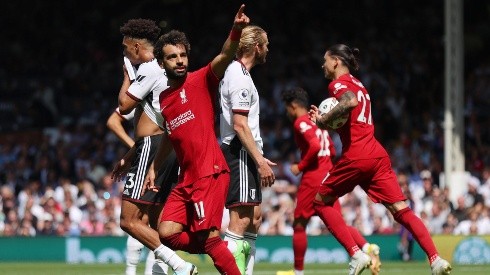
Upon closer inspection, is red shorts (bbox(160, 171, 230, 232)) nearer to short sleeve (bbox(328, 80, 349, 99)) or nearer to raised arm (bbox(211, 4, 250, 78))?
raised arm (bbox(211, 4, 250, 78))

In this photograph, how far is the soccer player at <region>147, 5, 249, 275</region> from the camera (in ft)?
31.8

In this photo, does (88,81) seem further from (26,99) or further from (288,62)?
(288,62)

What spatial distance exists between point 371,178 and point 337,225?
0.63 metres

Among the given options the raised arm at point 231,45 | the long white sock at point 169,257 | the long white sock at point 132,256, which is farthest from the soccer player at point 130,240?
the raised arm at point 231,45

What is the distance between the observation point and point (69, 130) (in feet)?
86.7

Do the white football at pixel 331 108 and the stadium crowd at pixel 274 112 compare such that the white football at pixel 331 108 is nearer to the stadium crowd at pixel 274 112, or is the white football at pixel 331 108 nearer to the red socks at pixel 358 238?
the red socks at pixel 358 238

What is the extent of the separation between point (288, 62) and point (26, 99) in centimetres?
597

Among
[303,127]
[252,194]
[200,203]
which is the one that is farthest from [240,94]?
[303,127]

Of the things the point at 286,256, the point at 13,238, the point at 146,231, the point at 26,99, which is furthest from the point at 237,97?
the point at 26,99

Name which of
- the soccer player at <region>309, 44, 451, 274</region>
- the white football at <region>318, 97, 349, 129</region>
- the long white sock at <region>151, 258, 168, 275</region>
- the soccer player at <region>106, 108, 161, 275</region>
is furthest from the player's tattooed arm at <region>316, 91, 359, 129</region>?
the long white sock at <region>151, 258, 168, 275</region>

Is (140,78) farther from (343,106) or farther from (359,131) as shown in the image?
(359,131)

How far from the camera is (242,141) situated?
10.5 m

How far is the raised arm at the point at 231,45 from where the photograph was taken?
9336 millimetres

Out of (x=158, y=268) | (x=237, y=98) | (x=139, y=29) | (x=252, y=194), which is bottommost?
(x=158, y=268)
